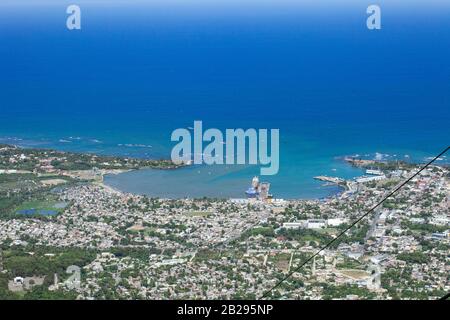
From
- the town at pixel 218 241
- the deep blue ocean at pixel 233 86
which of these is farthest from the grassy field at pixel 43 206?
the deep blue ocean at pixel 233 86

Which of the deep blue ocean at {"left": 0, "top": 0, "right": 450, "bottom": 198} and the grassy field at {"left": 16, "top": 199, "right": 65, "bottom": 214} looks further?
the deep blue ocean at {"left": 0, "top": 0, "right": 450, "bottom": 198}

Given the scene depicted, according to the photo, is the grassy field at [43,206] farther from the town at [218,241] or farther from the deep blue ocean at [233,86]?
the deep blue ocean at [233,86]

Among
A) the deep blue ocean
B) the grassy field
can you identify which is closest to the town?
the grassy field

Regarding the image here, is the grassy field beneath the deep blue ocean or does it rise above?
beneath

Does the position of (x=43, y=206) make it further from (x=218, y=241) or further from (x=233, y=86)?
(x=233, y=86)

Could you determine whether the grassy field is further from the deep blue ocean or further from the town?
the deep blue ocean

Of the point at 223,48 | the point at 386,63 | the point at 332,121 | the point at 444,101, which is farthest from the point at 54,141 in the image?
the point at 223,48

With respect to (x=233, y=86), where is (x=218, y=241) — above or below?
below

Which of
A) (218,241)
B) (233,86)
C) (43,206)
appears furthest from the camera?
(233,86)

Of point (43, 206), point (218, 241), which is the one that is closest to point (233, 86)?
point (43, 206)
